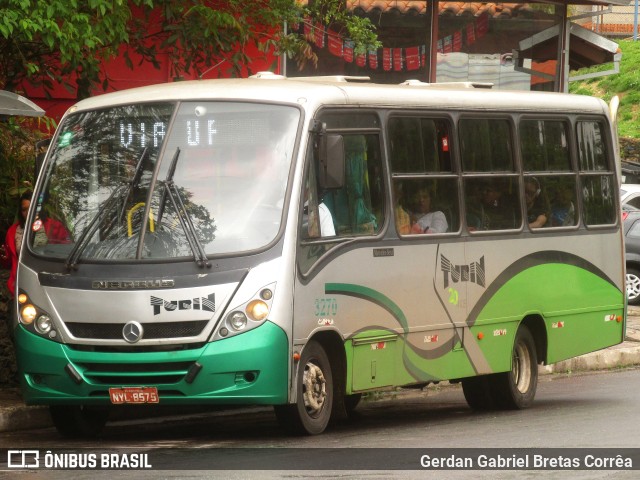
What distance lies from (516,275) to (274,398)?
12.8 feet

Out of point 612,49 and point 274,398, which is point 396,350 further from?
point 612,49

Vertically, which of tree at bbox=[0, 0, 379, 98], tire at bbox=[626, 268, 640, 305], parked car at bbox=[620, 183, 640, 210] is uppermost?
tree at bbox=[0, 0, 379, 98]

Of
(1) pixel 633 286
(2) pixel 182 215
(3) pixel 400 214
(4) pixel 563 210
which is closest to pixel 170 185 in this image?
(2) pixel 182 215

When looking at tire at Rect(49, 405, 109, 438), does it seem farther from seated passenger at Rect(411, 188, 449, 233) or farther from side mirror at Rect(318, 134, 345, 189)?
seated passenger at Rect(411, 188, 449, 233)

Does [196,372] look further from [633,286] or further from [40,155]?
[633,286]

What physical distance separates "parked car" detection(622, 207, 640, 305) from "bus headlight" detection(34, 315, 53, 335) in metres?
16.1

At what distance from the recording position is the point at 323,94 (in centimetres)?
1134

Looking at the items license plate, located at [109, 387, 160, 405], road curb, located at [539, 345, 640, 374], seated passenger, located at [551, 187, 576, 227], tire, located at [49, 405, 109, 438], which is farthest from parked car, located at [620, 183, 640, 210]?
license plate, located at [109, 387, 160, 405]

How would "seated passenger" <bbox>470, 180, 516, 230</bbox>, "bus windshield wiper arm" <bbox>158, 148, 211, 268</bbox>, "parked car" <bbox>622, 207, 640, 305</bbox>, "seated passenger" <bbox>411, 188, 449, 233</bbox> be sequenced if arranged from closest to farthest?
"bus windshield wiper arm" <bbox>158, 148, 211, 268</bbox>, "seated passenger" <bbox>411, 188, 449, 233</bbox>, "seated passenger" <bbox>470, 180, 516, 230</bbox>, "parked car" <bbox>622, 207, 640, 305</bbox>

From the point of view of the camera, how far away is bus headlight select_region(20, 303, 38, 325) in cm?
1086

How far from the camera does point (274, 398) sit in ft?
34.1

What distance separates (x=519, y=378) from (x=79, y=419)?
15.1 feet

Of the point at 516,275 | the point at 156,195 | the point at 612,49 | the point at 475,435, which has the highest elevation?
the point at 612,49

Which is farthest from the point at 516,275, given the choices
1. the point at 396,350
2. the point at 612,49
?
the point at 612,49
